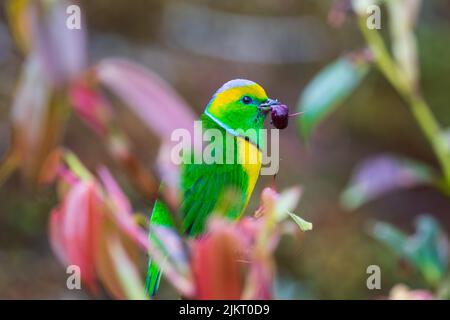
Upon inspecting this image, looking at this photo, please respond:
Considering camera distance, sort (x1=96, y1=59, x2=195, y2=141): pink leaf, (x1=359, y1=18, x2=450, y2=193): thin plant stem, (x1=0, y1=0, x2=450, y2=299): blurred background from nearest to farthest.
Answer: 1. (x1=96, y1=59, x2=195, y2=141): pink leaf
2. (x1=359, y1=18, x2=450, y2=193): thin plant stem
3. (x1=0, y1=0, x2=450, y2=299): blurred background

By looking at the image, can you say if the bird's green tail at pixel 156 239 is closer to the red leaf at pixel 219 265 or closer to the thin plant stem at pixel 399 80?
the red leaf at pixel 219 265

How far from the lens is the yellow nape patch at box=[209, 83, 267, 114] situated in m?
0.25

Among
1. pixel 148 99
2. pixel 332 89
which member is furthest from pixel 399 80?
pixel 148 99

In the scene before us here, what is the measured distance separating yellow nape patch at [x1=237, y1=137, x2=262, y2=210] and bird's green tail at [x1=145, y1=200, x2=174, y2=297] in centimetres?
5

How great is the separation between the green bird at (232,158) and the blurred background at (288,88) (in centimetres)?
90

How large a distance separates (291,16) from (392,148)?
33 cm

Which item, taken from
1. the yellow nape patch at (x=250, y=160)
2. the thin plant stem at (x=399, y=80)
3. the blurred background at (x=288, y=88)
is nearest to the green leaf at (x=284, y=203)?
the yellow nape patch at (x=250, y=160)

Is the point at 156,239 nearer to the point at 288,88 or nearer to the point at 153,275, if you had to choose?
the point at 153,275

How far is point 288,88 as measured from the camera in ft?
4.38

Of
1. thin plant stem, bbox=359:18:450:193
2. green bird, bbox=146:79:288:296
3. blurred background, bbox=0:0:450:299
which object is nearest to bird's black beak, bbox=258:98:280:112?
green bird, bbox=146:79:288:296

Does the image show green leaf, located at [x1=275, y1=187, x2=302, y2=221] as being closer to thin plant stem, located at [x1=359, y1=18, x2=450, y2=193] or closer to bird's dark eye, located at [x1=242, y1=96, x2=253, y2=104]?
bird's dark eye, located at [x1=242, y1=96, x2=253, y2=104]

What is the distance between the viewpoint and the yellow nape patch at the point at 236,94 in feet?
0.81
